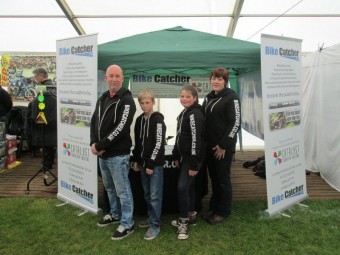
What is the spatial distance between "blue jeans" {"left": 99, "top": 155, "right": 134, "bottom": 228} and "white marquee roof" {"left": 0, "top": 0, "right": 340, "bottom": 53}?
427 cm

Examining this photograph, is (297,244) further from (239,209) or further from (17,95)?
(17,95)

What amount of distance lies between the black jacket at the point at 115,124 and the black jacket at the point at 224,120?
0.84 meters

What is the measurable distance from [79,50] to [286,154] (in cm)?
263

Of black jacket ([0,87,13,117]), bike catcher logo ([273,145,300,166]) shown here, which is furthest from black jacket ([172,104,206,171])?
black jacket ([0,87,13,117])

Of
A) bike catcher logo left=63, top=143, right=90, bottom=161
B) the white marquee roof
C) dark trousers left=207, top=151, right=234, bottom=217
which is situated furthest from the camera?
the white marquee roof

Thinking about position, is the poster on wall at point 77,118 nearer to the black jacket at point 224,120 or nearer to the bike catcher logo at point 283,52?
the black jacket at point 224,120

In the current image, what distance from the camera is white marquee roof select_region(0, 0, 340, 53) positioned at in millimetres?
6289

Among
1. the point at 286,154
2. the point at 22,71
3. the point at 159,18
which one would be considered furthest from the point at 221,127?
the point at 22,71

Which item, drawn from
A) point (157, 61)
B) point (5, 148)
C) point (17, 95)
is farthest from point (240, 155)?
point (17, 95)

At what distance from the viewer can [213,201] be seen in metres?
3.59

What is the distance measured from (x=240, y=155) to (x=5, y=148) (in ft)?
15.7

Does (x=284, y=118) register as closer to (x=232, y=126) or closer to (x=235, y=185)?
(x=232, y=126)

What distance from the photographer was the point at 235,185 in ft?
16.1

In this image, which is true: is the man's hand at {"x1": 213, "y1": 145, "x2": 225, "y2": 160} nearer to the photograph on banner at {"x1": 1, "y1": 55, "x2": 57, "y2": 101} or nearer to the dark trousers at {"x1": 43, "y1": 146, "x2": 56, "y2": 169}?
the dark trousers at {"x1": 43, "y1": 146, "x2": 56, "y2": 169}
